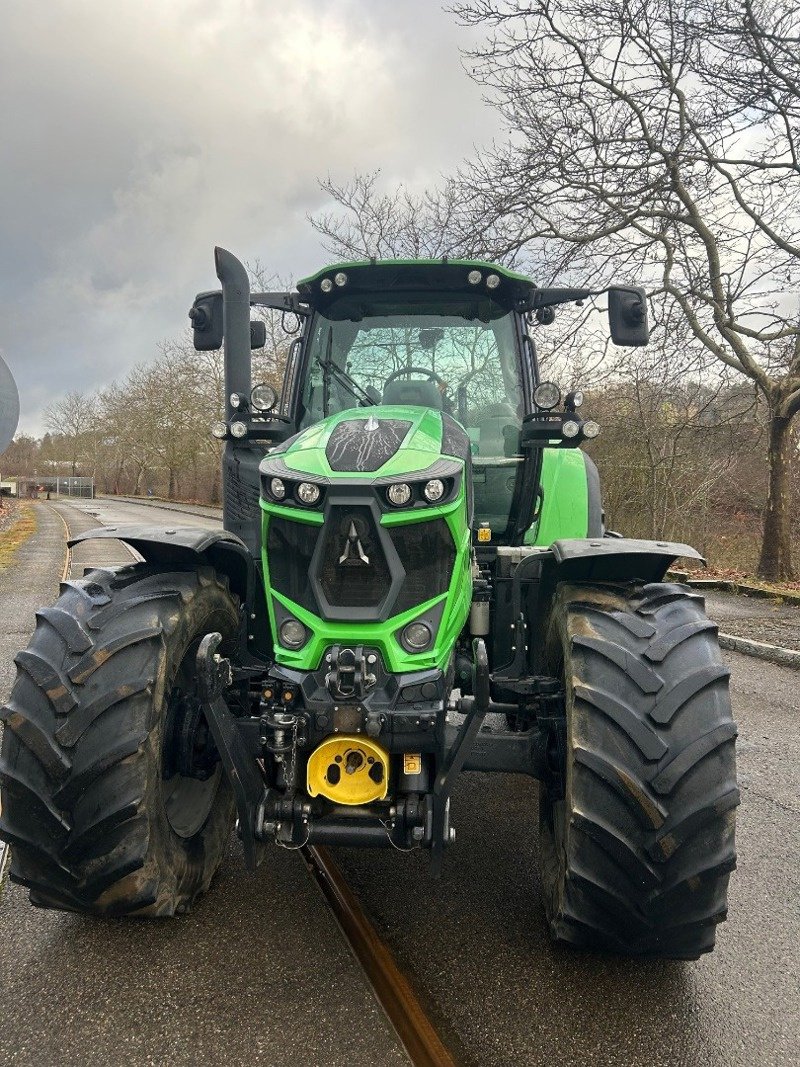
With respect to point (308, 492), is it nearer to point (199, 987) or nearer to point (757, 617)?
point (199, 987)

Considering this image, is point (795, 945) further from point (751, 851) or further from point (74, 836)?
point (74, 836)

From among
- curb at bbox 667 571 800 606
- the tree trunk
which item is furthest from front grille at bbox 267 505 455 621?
the tree trunk

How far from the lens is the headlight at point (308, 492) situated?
2.64 metres

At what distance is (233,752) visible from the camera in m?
2.48

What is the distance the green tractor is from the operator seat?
2.02 feet

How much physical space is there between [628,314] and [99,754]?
3.40 meters

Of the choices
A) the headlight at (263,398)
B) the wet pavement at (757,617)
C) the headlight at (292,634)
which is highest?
the headlight at (263,398)

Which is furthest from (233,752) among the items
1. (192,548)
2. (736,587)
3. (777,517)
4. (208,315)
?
(777,517)

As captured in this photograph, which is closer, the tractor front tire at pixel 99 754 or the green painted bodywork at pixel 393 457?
the tractor front tire at pixel 99 754

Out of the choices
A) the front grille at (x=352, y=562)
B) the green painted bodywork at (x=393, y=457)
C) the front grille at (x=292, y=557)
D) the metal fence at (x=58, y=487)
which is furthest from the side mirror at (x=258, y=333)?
the metal fence at (x=58, y=487)

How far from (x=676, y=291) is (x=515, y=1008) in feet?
40.6

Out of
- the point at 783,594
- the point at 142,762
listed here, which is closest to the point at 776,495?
the point at 783,594

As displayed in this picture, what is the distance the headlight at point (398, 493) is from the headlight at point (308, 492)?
0.24m

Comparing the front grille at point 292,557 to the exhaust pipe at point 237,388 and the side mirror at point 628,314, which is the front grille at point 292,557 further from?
the side mirror at point 628,314
